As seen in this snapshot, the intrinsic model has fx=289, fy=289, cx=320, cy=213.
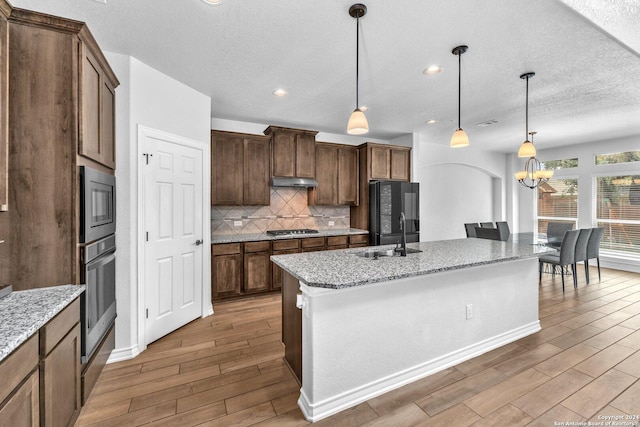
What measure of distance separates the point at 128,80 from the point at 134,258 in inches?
60.2

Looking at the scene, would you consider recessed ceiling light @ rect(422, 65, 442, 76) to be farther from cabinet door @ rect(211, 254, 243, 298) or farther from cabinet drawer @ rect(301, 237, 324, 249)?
cabinet door @ rect(211, 254, 243, 298)

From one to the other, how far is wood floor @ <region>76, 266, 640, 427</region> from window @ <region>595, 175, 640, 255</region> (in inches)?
146

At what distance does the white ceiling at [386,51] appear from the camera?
6.40ft

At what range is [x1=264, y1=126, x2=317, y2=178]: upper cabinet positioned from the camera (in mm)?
4336

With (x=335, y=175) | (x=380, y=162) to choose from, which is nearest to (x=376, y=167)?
(x=380, y=162)

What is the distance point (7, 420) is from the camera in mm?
1024

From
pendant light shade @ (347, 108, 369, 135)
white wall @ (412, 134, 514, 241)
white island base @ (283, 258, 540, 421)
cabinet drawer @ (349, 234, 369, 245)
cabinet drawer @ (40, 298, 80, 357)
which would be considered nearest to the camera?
cabinet drawer @ (40, 298, 80, 357)

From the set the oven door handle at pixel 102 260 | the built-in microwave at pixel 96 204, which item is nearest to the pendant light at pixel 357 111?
the built-in microwave at pixel 96 204

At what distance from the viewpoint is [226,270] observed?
3797mm

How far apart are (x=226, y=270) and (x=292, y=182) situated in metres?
1.58

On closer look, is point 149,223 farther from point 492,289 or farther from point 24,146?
point 492,289

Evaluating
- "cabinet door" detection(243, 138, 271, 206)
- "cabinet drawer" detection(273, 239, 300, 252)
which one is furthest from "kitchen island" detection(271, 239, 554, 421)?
"cabinet door" detection(243, 138, 271, 206)

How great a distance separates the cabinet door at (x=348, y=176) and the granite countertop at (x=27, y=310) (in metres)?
3.81

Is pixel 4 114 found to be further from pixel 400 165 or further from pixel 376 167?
pixel 400 165
